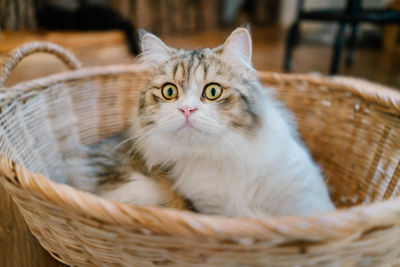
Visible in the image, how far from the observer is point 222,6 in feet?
17.0

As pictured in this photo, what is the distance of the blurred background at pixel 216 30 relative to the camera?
9.04ft

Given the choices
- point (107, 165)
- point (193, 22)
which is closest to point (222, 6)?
point (193, 22)

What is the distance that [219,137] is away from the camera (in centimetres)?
82

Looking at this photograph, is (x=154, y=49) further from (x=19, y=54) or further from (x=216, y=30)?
(x=216, y=30)

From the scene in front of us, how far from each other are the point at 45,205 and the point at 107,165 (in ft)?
1.70

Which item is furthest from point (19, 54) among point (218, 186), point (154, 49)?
point (218, 186)

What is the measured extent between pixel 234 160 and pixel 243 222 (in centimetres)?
36

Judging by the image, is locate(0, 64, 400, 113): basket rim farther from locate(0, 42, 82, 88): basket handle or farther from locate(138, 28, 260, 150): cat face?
locate(138, 28, 260, 150): cat face

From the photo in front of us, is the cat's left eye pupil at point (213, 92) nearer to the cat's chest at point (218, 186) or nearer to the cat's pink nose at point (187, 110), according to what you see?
the cat's pink nose at point (187, 110)

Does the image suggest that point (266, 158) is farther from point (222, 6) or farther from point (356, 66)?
point (222, 6)

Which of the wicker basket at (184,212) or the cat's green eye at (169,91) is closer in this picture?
the wicker basket at (184,212)

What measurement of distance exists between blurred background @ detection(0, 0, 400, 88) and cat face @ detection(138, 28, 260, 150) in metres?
1.21

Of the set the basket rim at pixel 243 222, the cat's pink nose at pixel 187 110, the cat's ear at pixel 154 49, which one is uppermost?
the cat's ear at pixel 154 49

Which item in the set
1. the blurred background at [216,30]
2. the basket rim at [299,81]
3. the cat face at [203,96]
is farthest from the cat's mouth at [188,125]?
the blurred background at [216,30]
